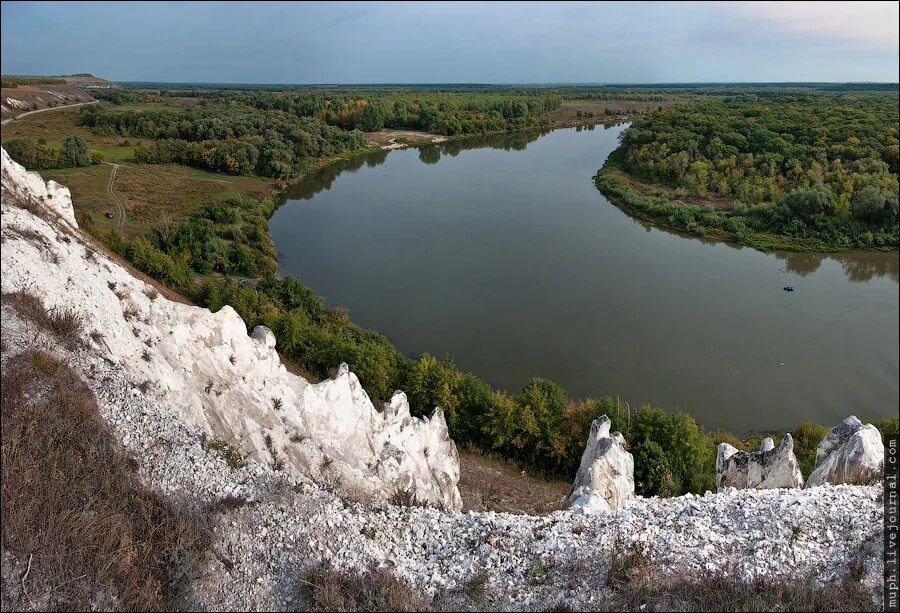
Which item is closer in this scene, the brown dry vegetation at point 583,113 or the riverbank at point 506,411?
the riverbank at point 506,411

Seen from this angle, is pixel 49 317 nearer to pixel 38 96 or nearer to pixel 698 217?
pixel 38 96

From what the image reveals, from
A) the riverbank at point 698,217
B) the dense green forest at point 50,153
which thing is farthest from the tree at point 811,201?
the dense green forest at point 50,153

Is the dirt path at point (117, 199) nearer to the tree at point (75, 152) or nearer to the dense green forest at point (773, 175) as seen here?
the tree at point (75, 152)

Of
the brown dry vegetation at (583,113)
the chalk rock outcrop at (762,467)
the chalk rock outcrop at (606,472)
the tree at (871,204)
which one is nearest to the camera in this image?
the chalk rock outcrop at (762,467)

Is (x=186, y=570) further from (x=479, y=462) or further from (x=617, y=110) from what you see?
(x=617, y=110)

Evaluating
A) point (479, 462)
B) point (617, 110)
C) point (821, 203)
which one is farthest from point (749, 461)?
point (617, 110)

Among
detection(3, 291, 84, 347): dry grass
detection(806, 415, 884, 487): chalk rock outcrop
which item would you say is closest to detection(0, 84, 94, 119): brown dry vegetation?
detection(3, 291, 84, 347): dry grass
